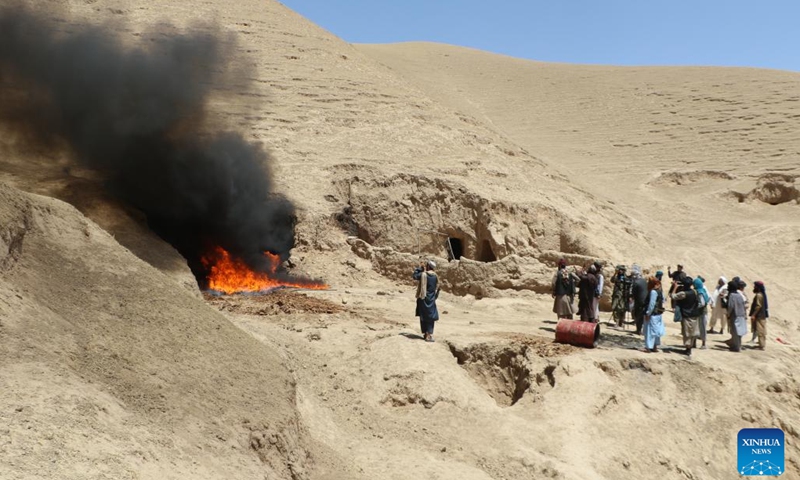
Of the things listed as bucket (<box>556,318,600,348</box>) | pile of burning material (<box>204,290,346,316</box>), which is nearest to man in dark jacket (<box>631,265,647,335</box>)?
bucket (<box>556,318,600,348</box>)

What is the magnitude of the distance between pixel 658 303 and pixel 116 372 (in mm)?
7702

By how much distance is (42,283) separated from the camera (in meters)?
A: 5.86

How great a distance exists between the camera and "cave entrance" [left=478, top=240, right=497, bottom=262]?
54.9 feet

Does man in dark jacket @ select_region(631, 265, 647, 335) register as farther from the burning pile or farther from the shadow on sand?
the burning pile

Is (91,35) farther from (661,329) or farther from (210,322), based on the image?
(661,329)

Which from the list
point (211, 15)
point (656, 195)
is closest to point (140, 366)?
point (656, 195)

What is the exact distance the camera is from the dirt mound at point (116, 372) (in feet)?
14.5

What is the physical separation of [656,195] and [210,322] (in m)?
21.9

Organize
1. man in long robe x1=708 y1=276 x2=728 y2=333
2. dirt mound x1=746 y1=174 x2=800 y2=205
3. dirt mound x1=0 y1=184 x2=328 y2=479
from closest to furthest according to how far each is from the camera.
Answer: dirt mound x1=0 y1=184 x2=328 y2=479 < man in long robe x1=708 y1=276 x2=728 y2=333 < dirt mound x1=746 y1=174 x2=800 y2=205

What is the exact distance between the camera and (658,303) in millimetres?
10281

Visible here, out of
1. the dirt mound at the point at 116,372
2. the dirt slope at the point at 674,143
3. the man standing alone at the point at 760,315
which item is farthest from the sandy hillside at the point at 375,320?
the man standing alone at the point at 760,315

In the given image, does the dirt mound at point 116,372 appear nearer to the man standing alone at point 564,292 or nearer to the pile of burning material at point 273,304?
the pile of burning material at point 273,304

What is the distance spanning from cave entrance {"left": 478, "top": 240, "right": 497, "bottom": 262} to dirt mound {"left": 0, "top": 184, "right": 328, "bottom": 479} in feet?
33.3

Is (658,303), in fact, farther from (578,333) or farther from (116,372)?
(116,372)
